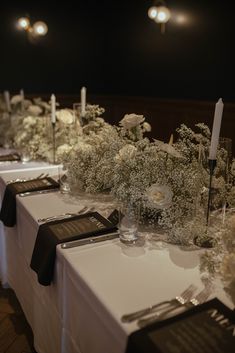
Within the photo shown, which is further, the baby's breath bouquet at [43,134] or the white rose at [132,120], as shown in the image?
the baby's breath bouquet at [43,134]

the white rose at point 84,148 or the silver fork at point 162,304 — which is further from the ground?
the white rose at point 84,148

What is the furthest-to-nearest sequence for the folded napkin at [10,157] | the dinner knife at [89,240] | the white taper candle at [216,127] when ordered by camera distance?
the folded napkin at [10,157] < the dinner knife at [89,240] < the white taper candle at [216,127]

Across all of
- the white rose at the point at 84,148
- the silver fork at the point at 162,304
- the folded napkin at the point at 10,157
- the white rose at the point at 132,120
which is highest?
the white rose at the point at 132,120

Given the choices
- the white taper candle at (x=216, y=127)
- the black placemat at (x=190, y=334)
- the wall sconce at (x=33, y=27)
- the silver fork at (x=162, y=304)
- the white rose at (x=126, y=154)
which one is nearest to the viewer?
the black placemat at (x=190, y=334)

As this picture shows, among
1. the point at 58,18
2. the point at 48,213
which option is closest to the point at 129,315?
the point at 48,213

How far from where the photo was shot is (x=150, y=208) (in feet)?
4.95

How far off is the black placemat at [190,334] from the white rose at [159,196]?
0.50m

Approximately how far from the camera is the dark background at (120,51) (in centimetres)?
474

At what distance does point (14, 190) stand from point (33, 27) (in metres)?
4.12

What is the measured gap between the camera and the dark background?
4.74 meters

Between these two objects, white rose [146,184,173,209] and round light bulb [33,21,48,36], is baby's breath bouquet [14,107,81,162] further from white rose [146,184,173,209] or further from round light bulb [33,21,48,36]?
round light bulb [33,21,48,36]

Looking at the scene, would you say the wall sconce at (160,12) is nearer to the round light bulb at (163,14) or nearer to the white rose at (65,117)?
the round light bulb at (163,14)

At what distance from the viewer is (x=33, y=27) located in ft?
17.3

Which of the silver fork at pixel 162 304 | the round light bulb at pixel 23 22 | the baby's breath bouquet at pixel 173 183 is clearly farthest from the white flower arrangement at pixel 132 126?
the round light bulb at pixel 23 22
